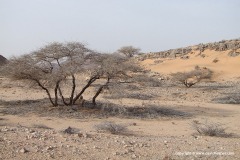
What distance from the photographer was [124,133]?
1141 centimetres

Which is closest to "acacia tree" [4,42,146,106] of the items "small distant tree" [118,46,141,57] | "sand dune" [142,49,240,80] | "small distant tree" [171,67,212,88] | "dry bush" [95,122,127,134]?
"dry bush" [95,122,127,134]

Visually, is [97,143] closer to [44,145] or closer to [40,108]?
[44,145]

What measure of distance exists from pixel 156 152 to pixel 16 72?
11.3 metres

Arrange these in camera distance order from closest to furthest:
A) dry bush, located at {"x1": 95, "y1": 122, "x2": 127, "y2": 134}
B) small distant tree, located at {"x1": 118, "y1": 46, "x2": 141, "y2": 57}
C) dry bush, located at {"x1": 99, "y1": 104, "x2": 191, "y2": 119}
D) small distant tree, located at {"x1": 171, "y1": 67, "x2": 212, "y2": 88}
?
1. dry bush, located at {"x1": 95, "y1": 122, "x2": 127, "y2": 134}
2. dry bush, located at {"x1": 99, "y1": 104, "x2": 191, "y2": 119}
3. small distant tree, located at {"x1": 171, "y1": 67, "x2": 212, "y2": 88}
4. small distant tree, located at {"x1": 118, "y1": 46, "x2": 141, "y2": 57}

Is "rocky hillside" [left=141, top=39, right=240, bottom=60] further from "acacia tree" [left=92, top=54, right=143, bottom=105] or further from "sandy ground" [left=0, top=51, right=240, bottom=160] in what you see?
Result: "acacia tree" [left=92, top=54, right=143, bottom=105]

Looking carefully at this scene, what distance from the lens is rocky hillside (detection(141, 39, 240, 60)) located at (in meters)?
46.5

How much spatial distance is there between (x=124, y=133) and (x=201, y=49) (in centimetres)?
4031

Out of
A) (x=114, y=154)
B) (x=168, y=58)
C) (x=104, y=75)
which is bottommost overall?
(x=114, y=154)

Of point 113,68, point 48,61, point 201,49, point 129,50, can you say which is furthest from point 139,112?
point 129,50

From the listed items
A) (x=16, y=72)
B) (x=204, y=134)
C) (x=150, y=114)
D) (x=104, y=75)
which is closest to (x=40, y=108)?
(x=16, y=72)

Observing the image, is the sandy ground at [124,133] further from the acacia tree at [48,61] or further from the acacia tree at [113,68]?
the acacia tree at [113,68]

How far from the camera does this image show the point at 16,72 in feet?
57.6

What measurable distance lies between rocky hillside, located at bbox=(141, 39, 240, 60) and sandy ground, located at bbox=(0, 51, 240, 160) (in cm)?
1513

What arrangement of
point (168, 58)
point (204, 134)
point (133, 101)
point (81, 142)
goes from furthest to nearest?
point (168, 58)
point (133, 101)
point (204, 134)
point (81, 142)
